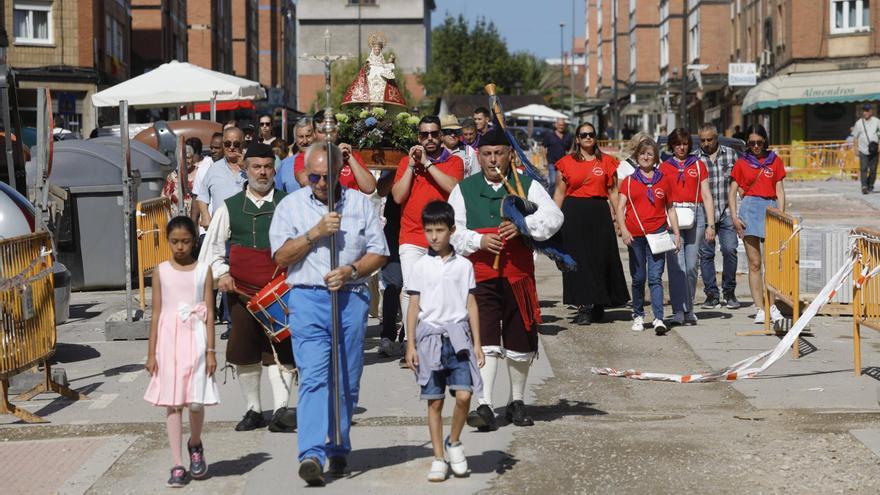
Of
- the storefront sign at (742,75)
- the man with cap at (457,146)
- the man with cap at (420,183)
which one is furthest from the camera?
the storefront sign at (742,75)

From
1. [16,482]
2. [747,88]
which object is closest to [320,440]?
[16,482]

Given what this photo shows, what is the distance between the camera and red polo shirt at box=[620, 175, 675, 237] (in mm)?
12602

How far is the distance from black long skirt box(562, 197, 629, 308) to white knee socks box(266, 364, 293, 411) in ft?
17.3

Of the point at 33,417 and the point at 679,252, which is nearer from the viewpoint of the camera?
the point at 33,417

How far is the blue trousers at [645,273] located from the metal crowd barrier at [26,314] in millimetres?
5443

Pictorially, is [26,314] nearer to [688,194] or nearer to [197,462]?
[197,462]

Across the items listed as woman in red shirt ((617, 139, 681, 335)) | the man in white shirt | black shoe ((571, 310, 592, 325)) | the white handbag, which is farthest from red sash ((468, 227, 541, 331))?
the man in white shirt

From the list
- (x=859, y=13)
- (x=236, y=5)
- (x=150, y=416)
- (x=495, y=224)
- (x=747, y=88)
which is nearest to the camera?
(x=495, y=224)

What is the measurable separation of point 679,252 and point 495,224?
545cm

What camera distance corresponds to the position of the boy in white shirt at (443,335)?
22.6ft

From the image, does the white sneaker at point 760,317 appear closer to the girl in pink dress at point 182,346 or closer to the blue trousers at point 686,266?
the blue trousers at point 686,266

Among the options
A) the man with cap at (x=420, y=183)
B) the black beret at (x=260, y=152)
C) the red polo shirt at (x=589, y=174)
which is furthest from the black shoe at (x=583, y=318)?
the black beret at (x=260, y=152)

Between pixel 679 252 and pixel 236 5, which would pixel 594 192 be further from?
pixel 236 5

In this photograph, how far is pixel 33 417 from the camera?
8.74 meters
